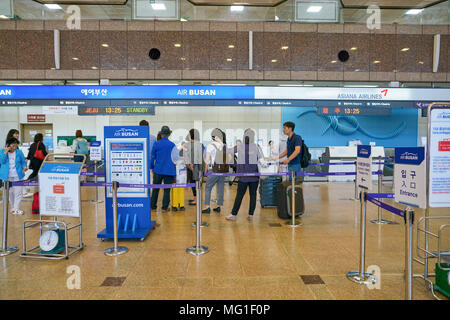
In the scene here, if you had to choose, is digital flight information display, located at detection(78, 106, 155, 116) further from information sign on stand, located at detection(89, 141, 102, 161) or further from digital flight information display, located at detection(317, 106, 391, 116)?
digital flight information display, located at detection(317, 106, 391, 116)

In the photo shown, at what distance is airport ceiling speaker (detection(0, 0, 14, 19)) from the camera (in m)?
8.82

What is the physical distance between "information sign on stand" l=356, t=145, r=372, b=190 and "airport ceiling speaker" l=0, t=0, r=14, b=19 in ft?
34.0

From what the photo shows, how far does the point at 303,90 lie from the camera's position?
27.1ft

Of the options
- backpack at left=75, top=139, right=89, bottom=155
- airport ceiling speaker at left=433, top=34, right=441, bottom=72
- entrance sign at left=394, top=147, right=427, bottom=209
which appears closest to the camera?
entrance sign at left=394, top=147, right=427, bottom=209

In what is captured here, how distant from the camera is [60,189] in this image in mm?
4113

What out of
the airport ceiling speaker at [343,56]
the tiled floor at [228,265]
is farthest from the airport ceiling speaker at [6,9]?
the airport ceiling speaker at [343,56]

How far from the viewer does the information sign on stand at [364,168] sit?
383 centimetres

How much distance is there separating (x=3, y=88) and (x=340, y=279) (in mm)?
9346

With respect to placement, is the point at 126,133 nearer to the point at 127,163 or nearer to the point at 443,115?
the point at 127,163

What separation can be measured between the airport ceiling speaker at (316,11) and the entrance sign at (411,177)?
7275 mm

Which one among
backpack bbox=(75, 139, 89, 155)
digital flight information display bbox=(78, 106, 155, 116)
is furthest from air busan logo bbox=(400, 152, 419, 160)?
backpack bbox=(75, 139, 89, 155)

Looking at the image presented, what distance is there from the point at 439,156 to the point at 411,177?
42cm
